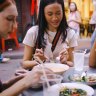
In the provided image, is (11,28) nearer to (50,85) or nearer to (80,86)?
(50,85)

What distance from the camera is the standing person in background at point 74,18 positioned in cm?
805

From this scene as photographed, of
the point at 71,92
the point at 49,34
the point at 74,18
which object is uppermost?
the point at 49,34

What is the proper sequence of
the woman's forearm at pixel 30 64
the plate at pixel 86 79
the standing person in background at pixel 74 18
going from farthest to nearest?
the standing person in background at pixel 74 18 → the woman's forearm at pixel 30 64 → the plate at pixel 86 79

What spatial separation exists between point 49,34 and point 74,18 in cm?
566

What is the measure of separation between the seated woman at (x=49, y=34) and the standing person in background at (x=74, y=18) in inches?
219

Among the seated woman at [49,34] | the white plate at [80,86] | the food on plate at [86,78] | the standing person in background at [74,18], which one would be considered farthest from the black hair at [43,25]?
the standing person in background at [74,18]

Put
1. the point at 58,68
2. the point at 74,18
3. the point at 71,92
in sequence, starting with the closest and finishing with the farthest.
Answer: the point at 71,92, the point at 58,68, the point at 74,18

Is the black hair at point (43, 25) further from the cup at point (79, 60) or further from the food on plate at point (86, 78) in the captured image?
the food on plate at point (86, 78)

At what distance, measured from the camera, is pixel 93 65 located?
218cm

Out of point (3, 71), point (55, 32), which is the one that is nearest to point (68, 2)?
point (3, 71)

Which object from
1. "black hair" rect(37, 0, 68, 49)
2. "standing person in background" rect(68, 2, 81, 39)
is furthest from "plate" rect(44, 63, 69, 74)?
"standing person in background" rect(68, 2, 81, 39)

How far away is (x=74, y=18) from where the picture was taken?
8062mm

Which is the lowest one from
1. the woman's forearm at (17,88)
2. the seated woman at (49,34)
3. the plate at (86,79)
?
the plate at (86,79)

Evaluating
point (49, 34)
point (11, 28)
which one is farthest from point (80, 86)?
point (49, 34)
